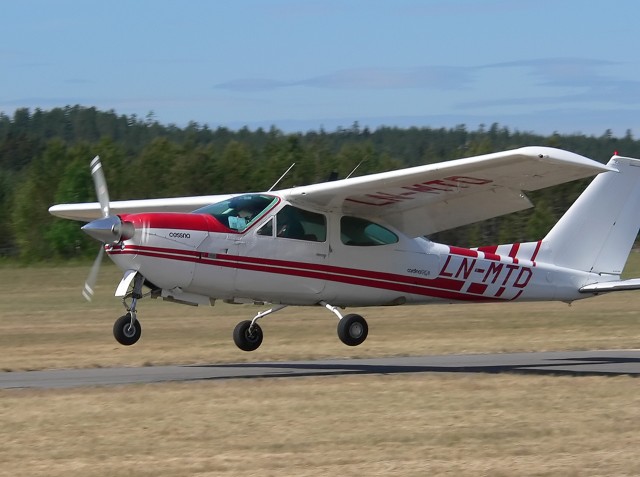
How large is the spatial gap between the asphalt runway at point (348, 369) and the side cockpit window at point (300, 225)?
1.82 meters

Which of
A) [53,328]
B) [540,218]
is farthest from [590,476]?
[540,218]

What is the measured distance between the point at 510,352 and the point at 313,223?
4.48 m

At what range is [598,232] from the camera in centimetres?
1628

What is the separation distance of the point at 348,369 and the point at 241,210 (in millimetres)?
2617

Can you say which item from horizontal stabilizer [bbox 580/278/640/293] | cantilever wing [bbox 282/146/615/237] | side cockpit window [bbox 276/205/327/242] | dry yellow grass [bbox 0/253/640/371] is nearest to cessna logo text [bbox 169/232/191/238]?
side cockpit window [bbox 276/205/327/242]

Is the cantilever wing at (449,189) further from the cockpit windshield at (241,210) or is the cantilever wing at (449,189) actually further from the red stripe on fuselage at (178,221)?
the red stripe on fuselage at (178,221)

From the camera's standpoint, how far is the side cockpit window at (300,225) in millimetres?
14492

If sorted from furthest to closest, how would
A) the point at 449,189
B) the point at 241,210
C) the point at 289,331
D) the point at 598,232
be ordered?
the point at 289,331
the point at 598,232
the point at 449,189
the point at 241,210

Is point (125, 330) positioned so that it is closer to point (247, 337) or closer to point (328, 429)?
point (247, 337)

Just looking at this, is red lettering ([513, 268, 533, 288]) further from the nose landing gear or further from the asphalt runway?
the nose landing gear

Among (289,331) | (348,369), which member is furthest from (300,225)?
(289,331)

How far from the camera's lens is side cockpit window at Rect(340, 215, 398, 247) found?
49.3ft

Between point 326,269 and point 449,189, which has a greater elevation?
point 449,189

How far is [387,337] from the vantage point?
2042 centimetres
